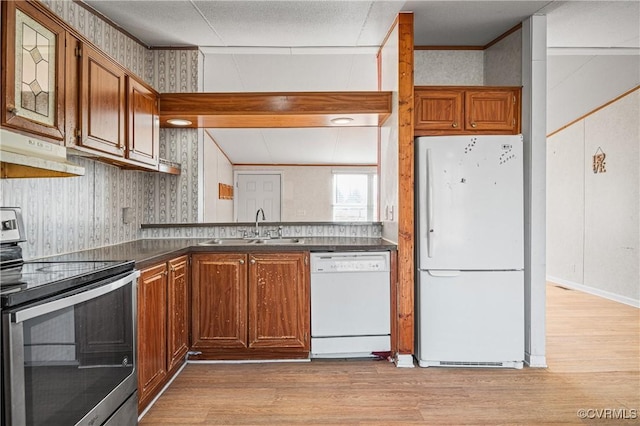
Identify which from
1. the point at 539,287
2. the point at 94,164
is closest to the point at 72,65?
the point at 94,164

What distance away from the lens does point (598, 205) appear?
5.24 metres

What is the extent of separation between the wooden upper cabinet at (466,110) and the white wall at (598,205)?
2830mm

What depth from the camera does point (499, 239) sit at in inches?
110

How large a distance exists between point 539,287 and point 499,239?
0.51 meters

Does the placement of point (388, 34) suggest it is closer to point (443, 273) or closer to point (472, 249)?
point (472, 249)

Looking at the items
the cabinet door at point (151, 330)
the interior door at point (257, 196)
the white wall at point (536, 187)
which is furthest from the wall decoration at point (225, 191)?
the white wall at point (536, 187)

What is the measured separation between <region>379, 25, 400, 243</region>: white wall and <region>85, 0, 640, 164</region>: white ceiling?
0.68ft

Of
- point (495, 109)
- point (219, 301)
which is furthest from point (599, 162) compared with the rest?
point (219, 301)

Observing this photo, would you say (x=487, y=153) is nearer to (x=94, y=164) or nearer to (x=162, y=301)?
(x=162, y=301)

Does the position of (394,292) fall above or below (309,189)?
below

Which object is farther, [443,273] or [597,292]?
[597,292]

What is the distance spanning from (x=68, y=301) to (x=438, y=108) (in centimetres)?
262

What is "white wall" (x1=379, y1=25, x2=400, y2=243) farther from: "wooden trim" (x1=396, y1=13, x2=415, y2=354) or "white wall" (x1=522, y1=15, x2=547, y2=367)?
"white wall" (x1=522, y1=15, x2=547, y2=367)

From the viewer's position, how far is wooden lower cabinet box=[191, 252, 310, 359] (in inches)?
114
